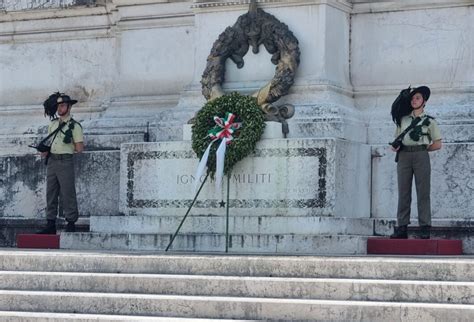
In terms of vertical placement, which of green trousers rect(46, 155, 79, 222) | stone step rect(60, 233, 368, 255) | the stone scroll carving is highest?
the stone scroll carving

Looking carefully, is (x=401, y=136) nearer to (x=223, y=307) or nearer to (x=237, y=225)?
(x=237, y=225)

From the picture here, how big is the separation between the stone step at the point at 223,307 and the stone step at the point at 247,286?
18 centimetres

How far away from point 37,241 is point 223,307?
602 cm

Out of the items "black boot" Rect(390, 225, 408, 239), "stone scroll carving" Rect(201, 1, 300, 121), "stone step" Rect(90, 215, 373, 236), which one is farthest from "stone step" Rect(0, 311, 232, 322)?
"stone scroll carving" Rect(201, 1, 300, 121)

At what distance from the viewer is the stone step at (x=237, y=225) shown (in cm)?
1892

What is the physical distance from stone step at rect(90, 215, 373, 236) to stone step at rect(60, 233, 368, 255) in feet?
1.30

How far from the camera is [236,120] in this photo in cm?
1984

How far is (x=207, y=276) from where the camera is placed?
15977 mm

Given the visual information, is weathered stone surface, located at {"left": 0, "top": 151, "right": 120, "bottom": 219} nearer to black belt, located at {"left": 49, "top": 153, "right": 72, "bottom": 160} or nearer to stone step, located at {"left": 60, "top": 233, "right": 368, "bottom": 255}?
black belt, located at {"left": 49, "top": 153, "right": 72, "bottom": 160}

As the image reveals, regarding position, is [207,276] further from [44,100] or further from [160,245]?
[44,100]

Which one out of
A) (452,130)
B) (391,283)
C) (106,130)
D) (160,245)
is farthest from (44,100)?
(391,283)

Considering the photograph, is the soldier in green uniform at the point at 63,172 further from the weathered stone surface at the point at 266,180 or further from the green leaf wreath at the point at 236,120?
the green leaf wreath at the point at 236,120

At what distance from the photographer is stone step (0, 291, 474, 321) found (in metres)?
14.4

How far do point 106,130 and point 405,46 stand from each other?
4772mm
